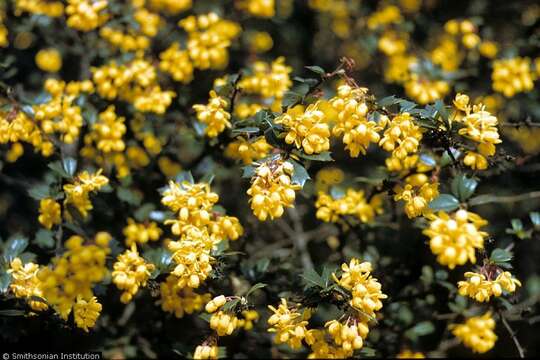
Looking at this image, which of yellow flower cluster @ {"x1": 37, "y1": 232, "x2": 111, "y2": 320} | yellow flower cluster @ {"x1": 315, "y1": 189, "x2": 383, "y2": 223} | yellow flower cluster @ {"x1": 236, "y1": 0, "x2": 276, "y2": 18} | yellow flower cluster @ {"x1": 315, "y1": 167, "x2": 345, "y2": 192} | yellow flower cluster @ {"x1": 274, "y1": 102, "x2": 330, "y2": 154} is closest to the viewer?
yellow flower cluster @ {"x1": 37, "y1": 232, "x2": 111, "y2": 320}

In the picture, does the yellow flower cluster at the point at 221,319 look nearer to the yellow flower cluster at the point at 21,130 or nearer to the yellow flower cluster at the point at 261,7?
the yellow flower cluster at the point at 21,130

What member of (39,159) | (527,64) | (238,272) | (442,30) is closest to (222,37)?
(238,272)

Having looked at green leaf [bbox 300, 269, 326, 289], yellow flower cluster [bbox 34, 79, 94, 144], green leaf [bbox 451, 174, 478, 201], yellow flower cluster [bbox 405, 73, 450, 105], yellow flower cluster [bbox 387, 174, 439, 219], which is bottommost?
yellow flower cluster [bbox 34, 79, 94, 144]

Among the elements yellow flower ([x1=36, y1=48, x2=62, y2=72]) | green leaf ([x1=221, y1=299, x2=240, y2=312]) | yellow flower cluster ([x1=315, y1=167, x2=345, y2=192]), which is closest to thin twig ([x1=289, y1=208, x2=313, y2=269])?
yellow flower cluster ([x1=315, y1=167, x2=345, y2=192])

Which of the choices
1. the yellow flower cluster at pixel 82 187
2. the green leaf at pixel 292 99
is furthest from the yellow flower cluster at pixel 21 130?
the green leaf at pixel 292 99

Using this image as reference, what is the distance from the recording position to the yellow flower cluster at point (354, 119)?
1.77 m

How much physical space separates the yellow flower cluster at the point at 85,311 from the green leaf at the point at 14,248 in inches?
19.0

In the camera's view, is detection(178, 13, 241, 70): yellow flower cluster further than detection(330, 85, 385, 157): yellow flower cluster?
Yes

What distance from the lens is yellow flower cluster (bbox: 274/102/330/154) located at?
176cm

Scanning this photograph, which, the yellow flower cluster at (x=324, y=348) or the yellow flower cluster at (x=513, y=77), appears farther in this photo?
the yellow flower cluster at (x=513, y=77)

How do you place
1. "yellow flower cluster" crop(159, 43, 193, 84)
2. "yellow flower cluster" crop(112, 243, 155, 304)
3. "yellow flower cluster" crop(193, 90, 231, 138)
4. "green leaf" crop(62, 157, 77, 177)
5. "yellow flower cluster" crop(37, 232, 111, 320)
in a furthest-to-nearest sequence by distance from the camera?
"yellow flower cluster" crop(159, 43, 193, 84) → "green leaf" crop(62, 157, 77, 177) → "yellow flower cluster" crop(193, 90, 231, 138) → "yellow flower cluster" crop(112, 243, 155, 304) → "yellow flower cluster" crop(37, 232, 111, 320)

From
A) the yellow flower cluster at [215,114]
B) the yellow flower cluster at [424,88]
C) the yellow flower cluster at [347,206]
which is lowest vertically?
the yellow flower cluster at [347,206]

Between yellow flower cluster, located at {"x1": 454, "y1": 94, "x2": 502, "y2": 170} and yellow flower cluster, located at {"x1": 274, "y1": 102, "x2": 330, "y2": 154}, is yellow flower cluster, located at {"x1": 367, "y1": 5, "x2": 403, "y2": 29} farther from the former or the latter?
yellow flower cluster, located at {"x1": 274, "y1": 102, "x2": 330, "y2": 154}

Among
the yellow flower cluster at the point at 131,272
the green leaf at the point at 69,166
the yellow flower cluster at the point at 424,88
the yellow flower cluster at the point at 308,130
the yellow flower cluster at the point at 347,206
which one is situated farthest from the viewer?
the yellow flower cluster at the point at 424,88
